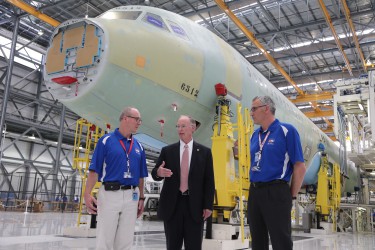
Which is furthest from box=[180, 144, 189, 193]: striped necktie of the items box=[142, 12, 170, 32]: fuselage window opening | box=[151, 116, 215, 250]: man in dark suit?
box=[142, 12, 170, 32]: fuselage window opening

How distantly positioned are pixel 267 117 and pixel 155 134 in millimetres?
3466

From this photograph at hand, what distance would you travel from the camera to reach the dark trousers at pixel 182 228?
152 inches

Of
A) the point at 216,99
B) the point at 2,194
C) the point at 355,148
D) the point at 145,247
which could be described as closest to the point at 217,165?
the point at 216,99

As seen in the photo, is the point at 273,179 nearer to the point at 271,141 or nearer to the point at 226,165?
the point at 271,141

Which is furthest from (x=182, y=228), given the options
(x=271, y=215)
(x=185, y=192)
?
(x=271, y=215)

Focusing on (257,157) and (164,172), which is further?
(257,157)

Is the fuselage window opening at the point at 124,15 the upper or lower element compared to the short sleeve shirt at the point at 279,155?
upper

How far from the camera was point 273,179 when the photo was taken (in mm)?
3725

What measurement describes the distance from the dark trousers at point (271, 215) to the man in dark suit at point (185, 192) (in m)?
0.50

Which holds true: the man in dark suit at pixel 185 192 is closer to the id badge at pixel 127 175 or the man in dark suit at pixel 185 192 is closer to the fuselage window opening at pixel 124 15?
the id badge at pixel 127 175

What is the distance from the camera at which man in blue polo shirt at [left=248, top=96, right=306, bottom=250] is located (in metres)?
3.58

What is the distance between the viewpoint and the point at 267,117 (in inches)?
154

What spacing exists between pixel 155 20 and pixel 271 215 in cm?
445

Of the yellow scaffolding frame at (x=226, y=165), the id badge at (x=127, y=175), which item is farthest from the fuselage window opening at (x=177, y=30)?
the id badge at (x=127, y=175)
